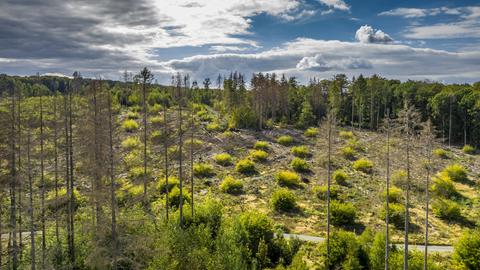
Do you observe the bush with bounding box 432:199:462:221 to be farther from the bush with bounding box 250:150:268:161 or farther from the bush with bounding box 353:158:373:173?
the bush with bounding box 250:150:268:161

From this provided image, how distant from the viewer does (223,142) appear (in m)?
64.3

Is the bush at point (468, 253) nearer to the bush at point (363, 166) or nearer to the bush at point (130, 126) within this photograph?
the bush at point (363, 166)

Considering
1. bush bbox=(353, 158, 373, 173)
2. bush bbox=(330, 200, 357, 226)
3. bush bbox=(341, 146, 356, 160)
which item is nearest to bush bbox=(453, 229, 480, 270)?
bush bbox=(330, 200, 357, 226)

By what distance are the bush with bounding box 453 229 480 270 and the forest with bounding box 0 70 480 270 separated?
2.6 inches

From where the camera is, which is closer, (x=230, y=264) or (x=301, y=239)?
(x=230, y=264)

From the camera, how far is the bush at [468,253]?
80.3ft

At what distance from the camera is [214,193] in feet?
143

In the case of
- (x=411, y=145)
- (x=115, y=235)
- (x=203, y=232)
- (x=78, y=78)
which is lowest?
(x=203, y=232)

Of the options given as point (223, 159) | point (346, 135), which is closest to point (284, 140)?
point (346, 135)

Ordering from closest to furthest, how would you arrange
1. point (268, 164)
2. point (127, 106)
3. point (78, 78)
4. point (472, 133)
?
point (78, 78)
point (268, 164)
point (472, 133)
point (127, 106)

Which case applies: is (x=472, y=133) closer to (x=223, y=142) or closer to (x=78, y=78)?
(x=223, y=142)

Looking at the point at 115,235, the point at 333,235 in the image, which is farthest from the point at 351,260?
the point at 115,235

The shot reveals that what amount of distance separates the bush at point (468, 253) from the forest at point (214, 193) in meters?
0.07

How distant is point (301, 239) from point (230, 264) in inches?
408
